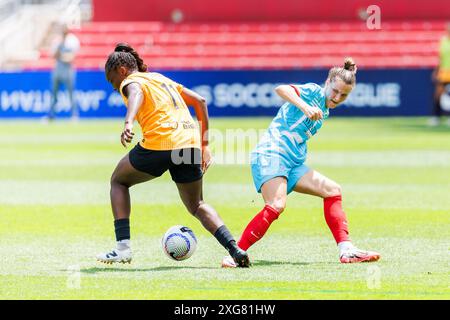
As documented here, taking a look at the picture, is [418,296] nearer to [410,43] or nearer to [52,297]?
[52,297]

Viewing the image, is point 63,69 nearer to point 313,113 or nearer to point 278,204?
point 278,204

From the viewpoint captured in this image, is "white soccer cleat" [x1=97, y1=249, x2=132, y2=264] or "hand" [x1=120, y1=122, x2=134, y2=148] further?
"white soccer cleat" [x1=97, y1=249, x2=132, y2=264]

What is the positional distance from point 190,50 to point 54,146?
48.5 feet

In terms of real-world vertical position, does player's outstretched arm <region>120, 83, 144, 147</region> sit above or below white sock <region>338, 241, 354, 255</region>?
above

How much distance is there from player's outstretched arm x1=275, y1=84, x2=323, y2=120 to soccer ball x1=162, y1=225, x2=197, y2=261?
1368 mm

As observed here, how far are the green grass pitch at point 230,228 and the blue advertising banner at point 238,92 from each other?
29.0 ft

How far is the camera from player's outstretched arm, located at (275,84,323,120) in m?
8.74

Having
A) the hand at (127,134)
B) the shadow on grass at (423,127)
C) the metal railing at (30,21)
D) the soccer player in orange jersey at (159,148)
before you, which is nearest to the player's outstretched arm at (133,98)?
the soccer player in orange jersey at (159,148)

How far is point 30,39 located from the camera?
38.2 m

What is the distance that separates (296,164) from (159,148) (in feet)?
4.13

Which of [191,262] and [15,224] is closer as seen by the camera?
[191,262]

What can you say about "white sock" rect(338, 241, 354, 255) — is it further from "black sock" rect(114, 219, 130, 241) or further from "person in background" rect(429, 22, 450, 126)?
"person in background" rect(429, 22, 450, 126)

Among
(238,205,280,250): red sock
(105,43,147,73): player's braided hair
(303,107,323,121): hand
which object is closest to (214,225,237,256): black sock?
(238,205,280,250): red sock

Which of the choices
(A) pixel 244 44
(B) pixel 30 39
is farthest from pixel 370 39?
(B) pixel 30 39
